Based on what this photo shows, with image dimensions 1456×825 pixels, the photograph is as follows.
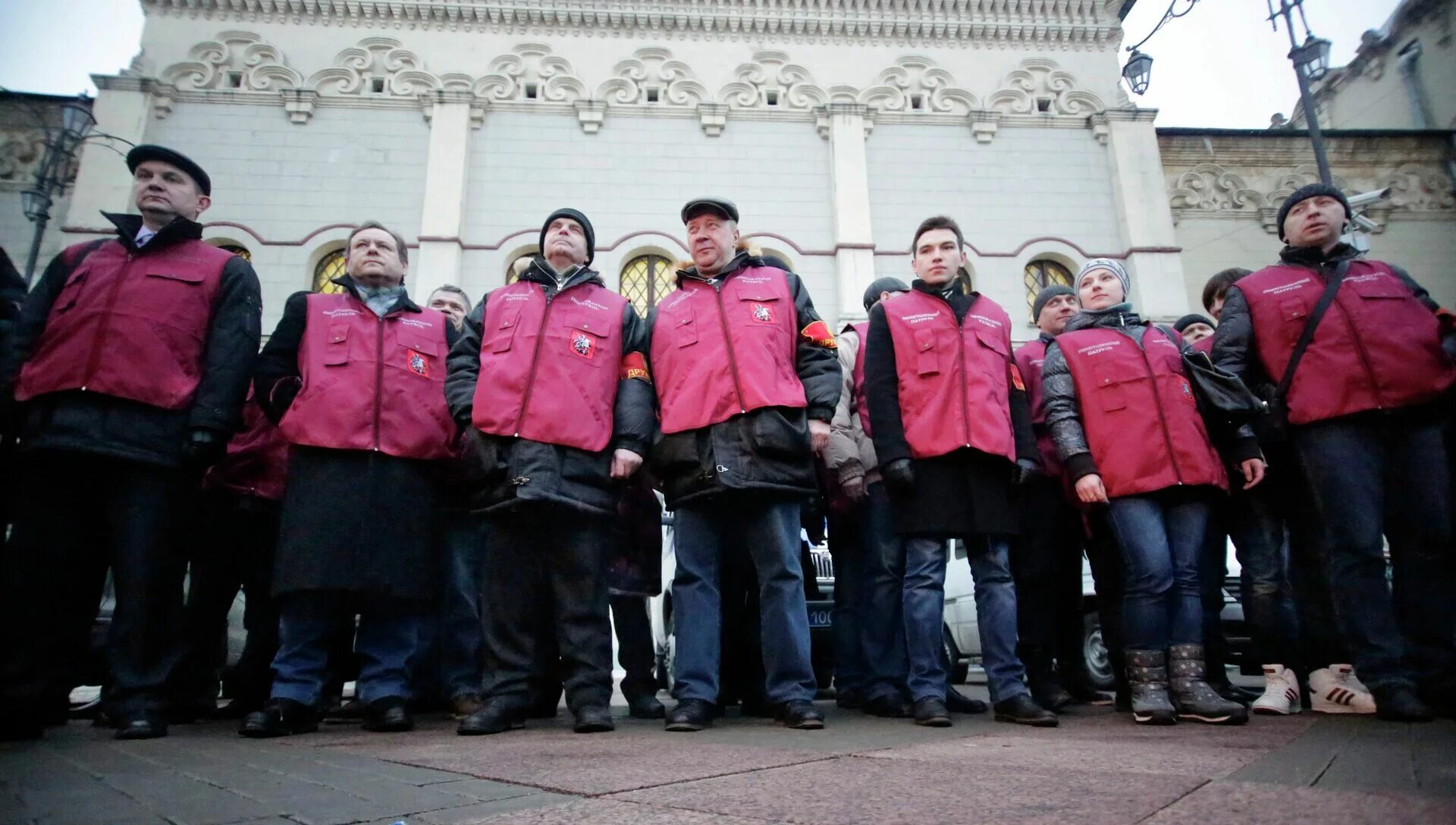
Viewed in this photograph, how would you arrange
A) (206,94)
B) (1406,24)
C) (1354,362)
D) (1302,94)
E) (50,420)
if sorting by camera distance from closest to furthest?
(50,420)
(1354,362)
(1302,94)
(1406,24)
(206,94)

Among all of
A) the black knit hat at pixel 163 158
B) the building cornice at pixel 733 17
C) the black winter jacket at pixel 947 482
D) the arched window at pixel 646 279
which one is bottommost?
the black winter jacket at pixel 947 482

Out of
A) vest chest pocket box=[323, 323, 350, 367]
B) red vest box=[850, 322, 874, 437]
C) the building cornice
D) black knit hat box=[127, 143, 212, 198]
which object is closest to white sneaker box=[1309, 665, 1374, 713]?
red vest box=[850, 322, 874, 437]

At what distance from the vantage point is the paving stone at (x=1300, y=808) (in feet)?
4.86

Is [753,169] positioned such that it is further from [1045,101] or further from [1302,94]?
[1302,94]

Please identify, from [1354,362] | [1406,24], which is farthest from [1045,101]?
[1354,362]

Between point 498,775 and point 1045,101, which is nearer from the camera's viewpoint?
point 498,775

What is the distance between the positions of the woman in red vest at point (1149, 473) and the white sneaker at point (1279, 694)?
0.51 meters

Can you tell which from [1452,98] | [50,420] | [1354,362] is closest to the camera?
[50,420]

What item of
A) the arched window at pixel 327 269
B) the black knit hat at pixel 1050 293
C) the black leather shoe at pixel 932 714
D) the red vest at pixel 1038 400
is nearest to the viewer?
the black leather shoe at pixel 932 714

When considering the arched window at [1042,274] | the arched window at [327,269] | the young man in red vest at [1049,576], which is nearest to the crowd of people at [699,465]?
the young man in red vest at [1049,576]

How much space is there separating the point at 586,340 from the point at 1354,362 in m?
3.41

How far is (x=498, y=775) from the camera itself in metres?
2.11

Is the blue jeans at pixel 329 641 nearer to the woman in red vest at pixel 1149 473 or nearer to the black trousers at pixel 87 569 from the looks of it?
the black trousers at pixel 87 569

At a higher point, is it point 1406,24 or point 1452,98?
point 1452,98
